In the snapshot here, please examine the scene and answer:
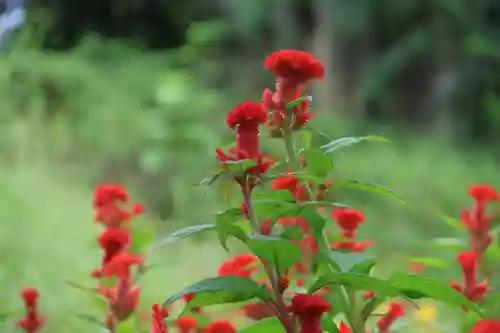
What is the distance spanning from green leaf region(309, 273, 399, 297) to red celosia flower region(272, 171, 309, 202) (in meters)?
0.09

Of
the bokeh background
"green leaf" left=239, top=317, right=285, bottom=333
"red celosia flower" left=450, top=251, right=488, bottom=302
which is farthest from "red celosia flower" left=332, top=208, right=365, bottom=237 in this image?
the bokeh background

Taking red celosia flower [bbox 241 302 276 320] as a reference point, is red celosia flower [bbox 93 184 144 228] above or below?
above

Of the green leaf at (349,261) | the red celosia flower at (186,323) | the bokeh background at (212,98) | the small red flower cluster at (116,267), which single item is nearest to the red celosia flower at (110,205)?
the small red flower cluster at (116,267)

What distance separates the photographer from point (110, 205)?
2.19ft

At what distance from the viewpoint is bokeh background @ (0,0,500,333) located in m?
2.22

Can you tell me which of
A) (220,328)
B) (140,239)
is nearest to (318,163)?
(220,328)

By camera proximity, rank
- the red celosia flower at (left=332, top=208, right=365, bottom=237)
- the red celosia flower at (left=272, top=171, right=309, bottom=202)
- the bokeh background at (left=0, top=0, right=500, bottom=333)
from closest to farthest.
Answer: the red celosia flower at (left=272, top=171, right=309, bottom=202)
the red celosia flower at (left=332, top=208, right=365, bottom=237)
the bokeh background at (left=0, top=0, right=500, bottom=333)

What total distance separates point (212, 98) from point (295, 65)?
2326mm

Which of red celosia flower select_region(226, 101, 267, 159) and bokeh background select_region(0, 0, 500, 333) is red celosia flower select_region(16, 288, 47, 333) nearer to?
red celosia flower select_region(226, 101, 267, 159)

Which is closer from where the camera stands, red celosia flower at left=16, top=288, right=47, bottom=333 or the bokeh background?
red celosia flower at left=16, top=288, right=47, bottom=333

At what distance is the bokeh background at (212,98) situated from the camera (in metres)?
2.22

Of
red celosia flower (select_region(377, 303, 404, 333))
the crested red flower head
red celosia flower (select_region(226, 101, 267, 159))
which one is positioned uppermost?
the crested red flower head

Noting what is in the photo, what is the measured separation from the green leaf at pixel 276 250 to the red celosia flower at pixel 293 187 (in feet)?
0.26

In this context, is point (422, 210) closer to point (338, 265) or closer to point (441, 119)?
point (441, 119)
